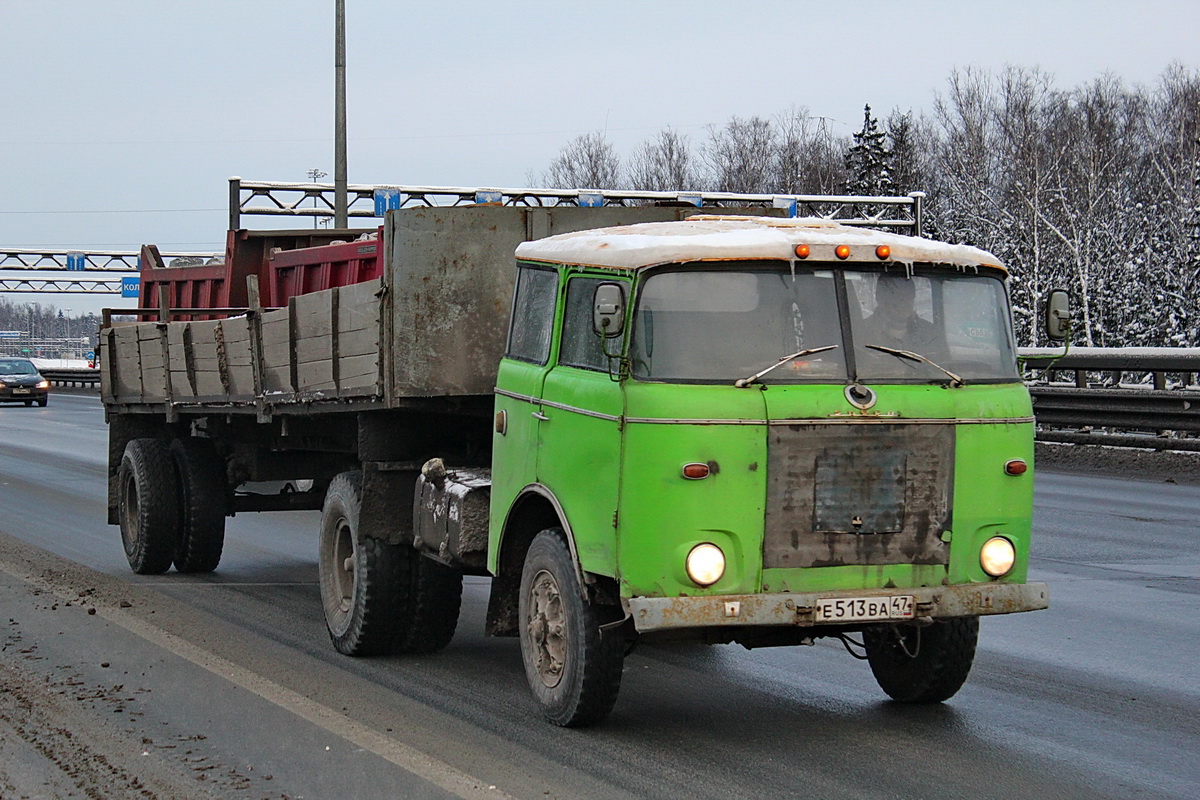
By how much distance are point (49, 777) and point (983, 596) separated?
141 inches

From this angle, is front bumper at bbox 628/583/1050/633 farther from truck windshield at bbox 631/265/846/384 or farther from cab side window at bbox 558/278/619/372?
cab side window at bbox 558/278/619/372

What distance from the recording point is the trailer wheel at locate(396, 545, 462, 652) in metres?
8.19

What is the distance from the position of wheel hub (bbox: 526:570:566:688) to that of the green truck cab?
1 centimetres

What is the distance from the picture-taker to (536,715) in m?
6.67

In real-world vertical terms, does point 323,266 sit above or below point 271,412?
above

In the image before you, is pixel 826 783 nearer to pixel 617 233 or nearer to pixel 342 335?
pixel 617 233

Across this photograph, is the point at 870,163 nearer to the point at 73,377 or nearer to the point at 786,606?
the point at 73,377

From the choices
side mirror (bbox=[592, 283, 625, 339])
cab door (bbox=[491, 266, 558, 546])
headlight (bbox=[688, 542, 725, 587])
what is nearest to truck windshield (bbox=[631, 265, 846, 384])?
side mirror (bbox=[592, 283, 625, 339])

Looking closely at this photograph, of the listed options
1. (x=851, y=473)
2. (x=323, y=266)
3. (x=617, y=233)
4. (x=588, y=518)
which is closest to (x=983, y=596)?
(x=851, y=473)

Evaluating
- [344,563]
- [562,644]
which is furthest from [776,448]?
[344,563]

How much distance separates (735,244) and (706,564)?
1.26 m

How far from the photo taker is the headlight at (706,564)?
5797 mm

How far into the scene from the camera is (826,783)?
5.55 m

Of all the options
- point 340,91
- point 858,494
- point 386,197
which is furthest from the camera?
point 386,197
